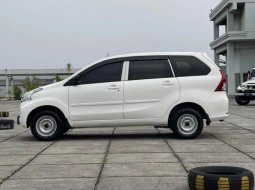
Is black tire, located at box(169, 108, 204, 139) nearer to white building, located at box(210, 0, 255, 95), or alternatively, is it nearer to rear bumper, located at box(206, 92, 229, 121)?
rear bumper, located at box(206, 92, 229, 121)

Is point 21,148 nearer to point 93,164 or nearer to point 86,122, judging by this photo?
point 86,122

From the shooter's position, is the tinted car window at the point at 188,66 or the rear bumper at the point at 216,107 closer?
the rear bumper at the point at 216,107

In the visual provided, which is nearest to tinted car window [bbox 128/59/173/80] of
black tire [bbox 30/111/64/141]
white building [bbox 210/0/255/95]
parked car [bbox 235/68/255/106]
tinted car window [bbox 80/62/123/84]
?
tinted car window [bbox 80/62/123/84]

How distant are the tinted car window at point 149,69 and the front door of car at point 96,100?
1.30 ft

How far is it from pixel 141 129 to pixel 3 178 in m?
7.62

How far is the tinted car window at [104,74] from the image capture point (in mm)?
11867

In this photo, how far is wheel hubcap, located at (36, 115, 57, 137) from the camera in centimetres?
1179

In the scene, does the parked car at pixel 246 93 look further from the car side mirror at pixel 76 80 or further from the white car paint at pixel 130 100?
the car side mirror at pixel 76 80

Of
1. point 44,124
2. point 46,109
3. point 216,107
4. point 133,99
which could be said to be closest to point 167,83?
point 133,99

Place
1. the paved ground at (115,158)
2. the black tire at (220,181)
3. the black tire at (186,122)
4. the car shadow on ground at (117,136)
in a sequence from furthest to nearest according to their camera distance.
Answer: the car shadow on ground at (117,136), the black tire at (186,122), the paved ground at (115,158), the black tire at (220,181)

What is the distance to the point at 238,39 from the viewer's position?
51312 millimetres

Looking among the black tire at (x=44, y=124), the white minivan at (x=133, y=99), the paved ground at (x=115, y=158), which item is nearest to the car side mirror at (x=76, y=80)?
the white minivan at (x=133, y=99)

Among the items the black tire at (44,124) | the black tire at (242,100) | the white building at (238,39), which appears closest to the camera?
the black tire at (44,124)

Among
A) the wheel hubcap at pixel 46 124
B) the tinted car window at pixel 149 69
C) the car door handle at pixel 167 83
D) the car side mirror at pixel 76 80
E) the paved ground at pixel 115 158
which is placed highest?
the tinted car window at pixel 149 69
